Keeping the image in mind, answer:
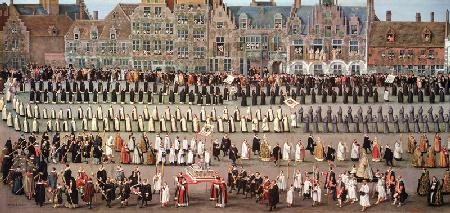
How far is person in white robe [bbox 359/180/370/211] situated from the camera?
15.7 m

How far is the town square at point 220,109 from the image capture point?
15.9 metres

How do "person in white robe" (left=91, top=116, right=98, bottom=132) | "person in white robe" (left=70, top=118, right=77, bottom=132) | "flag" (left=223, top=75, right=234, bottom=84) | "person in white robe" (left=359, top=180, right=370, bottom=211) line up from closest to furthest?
"person in white robe" (left=359, top=180, right=370, bottom=211) → "person in white robe" (left=70, top=118, right=77, bottom=132) → "person in white robe" (left=91, top=116, right=98, bottom=132) → "flag" (left=223, top=75, right=234, bottom=84)

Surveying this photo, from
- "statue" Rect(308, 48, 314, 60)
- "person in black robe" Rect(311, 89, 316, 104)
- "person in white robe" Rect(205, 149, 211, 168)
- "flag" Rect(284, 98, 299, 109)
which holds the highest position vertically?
"statue" Rect(308, 48, 314, 60)

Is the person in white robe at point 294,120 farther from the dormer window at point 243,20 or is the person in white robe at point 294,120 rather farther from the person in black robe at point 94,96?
the person in black robe at point 94,96

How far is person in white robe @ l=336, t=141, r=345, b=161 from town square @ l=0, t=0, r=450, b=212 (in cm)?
3

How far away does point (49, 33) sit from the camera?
17.3 meters

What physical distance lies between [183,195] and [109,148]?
206 centimetres

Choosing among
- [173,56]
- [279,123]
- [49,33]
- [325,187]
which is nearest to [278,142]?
[279,123]

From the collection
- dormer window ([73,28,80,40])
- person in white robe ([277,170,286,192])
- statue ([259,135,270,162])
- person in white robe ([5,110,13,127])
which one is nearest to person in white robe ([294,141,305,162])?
statue ([259,135,270,162])

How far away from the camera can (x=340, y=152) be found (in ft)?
56.2

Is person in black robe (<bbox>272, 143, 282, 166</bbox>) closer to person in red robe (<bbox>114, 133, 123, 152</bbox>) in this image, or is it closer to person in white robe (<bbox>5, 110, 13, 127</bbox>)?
person in red robe (<bbox>114, 133, 123, 152</bbox>)

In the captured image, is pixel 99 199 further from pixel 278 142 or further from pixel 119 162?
pixel 278 142

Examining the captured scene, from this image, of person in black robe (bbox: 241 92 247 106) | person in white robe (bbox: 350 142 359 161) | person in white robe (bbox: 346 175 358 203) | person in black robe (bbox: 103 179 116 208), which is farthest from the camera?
person in black robe (bbox: 241 92 247 106)

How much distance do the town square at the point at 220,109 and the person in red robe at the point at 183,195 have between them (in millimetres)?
19
